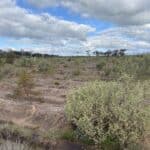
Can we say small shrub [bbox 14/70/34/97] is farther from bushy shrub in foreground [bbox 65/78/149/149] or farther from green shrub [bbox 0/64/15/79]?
green shrub [bbox 0/64/15/79]

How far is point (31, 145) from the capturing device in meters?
13.6

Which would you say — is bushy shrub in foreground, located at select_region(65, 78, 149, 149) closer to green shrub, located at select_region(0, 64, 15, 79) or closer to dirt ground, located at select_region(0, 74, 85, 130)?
dirt ground, located at select_region(0, 74, 85, 130)

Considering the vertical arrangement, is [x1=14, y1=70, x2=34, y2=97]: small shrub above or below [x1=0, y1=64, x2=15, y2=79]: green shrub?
above

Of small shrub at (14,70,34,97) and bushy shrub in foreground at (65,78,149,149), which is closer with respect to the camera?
bushy shrub in foreground at (65,78,149,149)

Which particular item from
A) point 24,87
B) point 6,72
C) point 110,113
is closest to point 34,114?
point 110,113

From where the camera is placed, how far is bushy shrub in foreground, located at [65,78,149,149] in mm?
12844

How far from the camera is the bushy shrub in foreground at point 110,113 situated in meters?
12.8

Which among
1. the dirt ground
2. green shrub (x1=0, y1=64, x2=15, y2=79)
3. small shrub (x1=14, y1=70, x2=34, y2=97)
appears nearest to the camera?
the dirt ground

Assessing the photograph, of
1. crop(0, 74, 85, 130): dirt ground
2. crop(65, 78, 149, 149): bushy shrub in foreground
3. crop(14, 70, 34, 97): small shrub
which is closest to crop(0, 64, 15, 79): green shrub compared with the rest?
crop(14, 70, 34, 97): small shrub

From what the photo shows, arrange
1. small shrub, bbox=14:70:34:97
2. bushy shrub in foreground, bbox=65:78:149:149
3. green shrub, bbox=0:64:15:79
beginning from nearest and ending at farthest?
1. bushy shrub in foreground, bbox=65:78:149:149
2. small shrub, bbox=14:70:34:97
3. green shrub, bbox=0:64:15:79

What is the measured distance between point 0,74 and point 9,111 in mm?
19067

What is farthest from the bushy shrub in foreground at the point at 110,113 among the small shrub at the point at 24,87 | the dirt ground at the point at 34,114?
the small shrub at the point at 24,87

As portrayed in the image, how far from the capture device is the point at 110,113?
43.6 ft

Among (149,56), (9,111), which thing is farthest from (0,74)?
(9,111)
